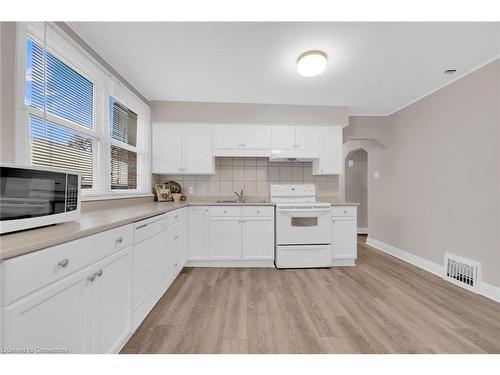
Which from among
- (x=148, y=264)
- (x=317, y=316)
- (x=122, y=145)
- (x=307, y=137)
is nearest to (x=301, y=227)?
(x=317, y=316)

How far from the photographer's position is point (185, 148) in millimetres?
3316

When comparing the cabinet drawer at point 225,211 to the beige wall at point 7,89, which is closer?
the beige wall at point 7,89

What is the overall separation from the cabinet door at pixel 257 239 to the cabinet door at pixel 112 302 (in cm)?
171

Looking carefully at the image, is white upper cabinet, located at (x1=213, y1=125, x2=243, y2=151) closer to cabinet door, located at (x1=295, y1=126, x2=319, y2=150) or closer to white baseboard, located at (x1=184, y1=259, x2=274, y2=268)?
cabinet door, located at (x1=295, y1=126, x2=319, y2=150)

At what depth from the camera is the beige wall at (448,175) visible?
2.21 metres

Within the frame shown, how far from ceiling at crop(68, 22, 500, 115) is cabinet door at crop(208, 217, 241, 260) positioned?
5.71 feet

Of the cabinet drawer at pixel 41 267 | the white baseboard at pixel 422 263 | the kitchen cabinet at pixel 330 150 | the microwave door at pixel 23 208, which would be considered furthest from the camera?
the kitchen cabinet at pixel 330 150

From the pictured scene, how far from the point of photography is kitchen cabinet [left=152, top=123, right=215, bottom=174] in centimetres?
330

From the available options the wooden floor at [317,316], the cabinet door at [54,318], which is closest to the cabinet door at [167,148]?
the wooden floor at [317,316]

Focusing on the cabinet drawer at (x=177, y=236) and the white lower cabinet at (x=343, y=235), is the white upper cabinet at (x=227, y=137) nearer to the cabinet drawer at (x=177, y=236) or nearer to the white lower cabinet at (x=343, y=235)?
the cabinet drawer at (x=177, y=236)

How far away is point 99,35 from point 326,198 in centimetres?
340

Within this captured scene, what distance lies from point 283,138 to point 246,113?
0.68m

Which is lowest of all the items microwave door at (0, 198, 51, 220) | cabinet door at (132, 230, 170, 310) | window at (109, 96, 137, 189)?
cabinet door at (132, 230, 170, 310)

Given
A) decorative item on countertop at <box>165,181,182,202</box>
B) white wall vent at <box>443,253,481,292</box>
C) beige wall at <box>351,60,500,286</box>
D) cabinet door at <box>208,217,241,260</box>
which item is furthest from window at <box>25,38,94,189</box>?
white wall vent at <box>443,253,481,292</box>
